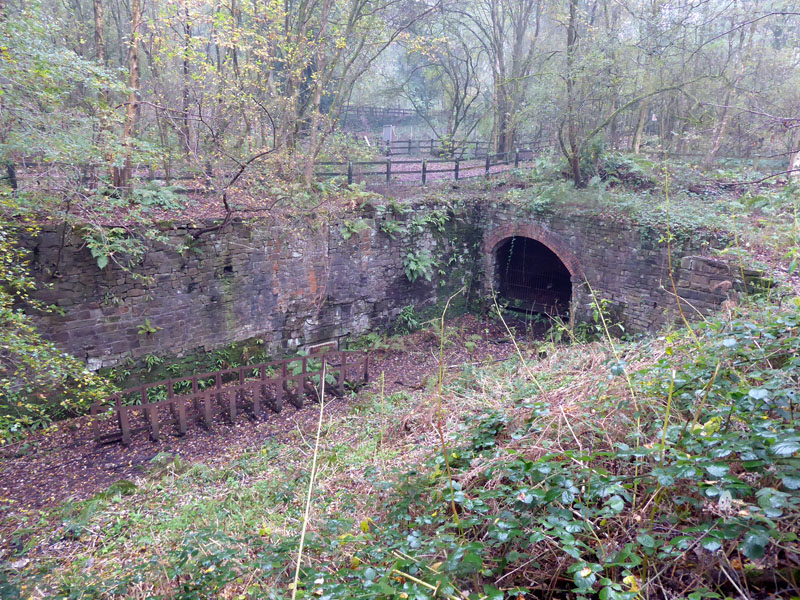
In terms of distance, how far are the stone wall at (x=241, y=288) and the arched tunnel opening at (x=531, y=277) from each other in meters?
1.57

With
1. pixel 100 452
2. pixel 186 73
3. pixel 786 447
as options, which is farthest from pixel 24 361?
pixel 186 73

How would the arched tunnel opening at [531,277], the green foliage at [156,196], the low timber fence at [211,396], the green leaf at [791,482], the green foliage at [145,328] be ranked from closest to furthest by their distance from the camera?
1. the green leaf at [791,482]
2. the low timber fence at [211,396]
3. the green foliage at [145,328]
4. the green foliage at [156,196]
5. the arched tunnel opening at [531,277]

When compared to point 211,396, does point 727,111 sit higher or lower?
higher

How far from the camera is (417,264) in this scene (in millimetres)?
12117

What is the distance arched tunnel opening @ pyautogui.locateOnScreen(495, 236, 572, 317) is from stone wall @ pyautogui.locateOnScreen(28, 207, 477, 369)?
157 cm

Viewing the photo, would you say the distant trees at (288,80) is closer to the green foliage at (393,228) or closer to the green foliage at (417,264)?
the green foliage at (393,228)

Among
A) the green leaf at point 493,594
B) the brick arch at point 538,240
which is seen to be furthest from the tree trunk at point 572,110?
the green leaf at point 493,594

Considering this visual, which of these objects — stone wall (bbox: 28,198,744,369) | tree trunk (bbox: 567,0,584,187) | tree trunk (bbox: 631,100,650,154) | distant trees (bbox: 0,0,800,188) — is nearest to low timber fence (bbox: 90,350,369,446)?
stone wall (bbox: 28,198,744,369)

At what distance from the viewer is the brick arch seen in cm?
1153

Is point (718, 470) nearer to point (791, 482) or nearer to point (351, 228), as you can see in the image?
point (791, 482)

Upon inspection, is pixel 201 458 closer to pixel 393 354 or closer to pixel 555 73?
pixel 393 354

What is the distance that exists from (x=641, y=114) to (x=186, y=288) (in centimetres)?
1363

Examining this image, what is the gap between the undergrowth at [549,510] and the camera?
1986mm

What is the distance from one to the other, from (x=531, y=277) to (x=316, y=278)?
654 cm
